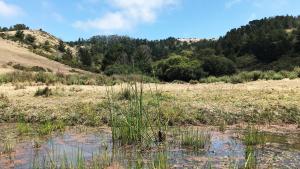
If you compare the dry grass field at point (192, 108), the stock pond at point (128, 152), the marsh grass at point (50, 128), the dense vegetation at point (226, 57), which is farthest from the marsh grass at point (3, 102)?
the dense vegetation at point (226, 57)

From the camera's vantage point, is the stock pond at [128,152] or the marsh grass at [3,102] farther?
the marsh grass at [3,102]

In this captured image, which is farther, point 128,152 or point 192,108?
point 192,108

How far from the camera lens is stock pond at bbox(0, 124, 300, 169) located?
9836mm

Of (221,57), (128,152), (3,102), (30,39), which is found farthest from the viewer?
(30,39)

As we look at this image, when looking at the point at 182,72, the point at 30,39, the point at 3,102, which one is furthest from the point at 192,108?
the point at 30,39

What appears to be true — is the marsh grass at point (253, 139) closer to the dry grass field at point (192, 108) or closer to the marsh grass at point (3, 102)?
the dry grass field at point (192, 108)

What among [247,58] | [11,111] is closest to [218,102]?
[11,111]

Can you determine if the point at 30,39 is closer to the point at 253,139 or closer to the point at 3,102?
the point at 3,102

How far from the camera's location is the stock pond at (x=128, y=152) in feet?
32.3

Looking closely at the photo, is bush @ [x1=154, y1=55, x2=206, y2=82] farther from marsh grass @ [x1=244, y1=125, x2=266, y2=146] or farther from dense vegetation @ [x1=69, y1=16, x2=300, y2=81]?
marsh grass @ [x1=244, y1=125, x2=266, y2=146]

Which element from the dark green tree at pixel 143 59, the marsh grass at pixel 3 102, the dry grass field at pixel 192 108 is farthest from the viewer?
the marsh grass at pixel 3 102

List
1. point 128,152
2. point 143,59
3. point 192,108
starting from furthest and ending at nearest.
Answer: point 192,108
point 143,59
point 128,152

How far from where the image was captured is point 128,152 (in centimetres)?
1120

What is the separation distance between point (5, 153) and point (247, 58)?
72.5 metres
